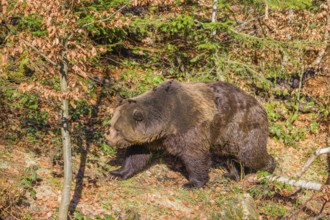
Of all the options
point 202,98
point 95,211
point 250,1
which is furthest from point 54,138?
point 250,1

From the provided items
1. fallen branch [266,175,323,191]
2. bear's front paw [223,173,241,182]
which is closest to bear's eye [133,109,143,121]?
bear's front paw [223,173,241,182]

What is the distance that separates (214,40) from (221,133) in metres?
3.44

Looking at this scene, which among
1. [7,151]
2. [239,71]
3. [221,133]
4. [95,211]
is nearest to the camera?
[95,211]

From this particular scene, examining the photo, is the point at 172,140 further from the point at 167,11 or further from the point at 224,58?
the point at 167,11

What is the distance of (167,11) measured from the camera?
12297mm

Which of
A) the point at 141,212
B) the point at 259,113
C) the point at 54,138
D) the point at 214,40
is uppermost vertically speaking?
the point at 214,40

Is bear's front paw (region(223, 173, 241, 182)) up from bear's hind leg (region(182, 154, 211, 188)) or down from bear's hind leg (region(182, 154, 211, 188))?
down

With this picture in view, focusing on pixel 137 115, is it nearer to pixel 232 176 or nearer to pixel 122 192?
pixel 122 192

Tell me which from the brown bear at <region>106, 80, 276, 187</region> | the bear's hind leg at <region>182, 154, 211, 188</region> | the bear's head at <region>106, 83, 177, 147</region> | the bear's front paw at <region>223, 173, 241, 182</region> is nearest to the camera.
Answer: the bear's head at <region>106, 83, 177, 147</region>

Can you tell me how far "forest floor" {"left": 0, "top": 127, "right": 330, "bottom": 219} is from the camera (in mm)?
6289

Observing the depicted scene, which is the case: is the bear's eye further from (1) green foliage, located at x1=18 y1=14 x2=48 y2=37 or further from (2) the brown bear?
(1) green foliage, located at x1=18 y1=14 x2=48 y2=37

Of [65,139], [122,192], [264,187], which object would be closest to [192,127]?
[122,192]

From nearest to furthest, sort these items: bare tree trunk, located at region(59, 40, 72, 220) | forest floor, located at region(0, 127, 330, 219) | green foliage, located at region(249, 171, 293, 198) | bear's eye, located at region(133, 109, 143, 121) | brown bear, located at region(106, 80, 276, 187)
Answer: bare tree trunk, located at region(59, 40, 72, 220), forest floor, located at region(0, 127, 330, 219), bear's eye, located at region(133, 109, 143, 121), brown bear, located at region(106, 80, 276, 187), green foliage, located at region(249, 171, 293, 198)

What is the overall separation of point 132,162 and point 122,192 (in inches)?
28.1
